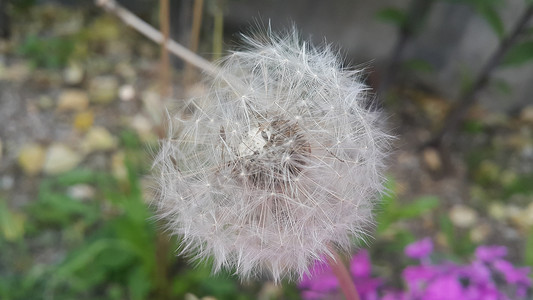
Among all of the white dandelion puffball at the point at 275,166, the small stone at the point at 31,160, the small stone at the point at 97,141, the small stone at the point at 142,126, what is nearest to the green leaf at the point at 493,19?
the white dandelion puffball at the point at 275,166

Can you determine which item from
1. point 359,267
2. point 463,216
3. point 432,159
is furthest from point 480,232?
point 359,267

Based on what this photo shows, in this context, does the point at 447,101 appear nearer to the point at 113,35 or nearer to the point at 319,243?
the point at 113,35

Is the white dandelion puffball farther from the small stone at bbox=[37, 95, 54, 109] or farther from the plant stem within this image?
the small stone at bbox=[37, 95, 54, 109]

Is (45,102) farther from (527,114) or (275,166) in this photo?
(527,114)

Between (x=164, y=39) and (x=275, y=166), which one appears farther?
(x=164, y=39)

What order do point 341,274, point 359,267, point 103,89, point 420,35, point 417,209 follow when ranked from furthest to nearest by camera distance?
point 420,35 < point 103,89 < point 417,209 < point 359,267 < point 341,274

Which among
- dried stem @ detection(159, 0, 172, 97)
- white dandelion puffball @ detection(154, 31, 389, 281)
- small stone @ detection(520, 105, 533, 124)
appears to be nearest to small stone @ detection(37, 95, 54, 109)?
dried stem @ detection(159, 0, 172, 97)
